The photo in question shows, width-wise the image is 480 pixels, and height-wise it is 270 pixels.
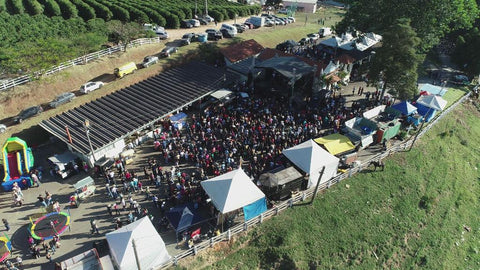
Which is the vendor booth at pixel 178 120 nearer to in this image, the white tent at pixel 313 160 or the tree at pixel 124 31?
the white tent at pixel 313 160

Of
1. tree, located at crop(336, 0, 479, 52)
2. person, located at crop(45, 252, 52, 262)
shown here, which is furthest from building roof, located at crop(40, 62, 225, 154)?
tree, located at crop(336, 0, 479, 52)

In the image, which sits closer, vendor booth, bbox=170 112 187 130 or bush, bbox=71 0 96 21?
vendor booth, bbox=170 112 187 130

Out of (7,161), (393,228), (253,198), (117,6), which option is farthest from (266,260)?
(117,6)

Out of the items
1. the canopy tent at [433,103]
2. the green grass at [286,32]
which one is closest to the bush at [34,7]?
the green grass at [286,32]

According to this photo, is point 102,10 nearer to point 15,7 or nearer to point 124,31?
point 124,31

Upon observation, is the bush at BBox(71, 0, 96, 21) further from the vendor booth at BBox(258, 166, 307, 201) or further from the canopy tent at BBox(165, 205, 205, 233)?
the vendor booth at BBox(258, 166, 307, 201)

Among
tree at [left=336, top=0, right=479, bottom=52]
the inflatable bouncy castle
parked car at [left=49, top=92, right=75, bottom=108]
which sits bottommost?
the inflatable bouncy castle

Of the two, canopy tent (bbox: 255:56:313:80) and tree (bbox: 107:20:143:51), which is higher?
tree (bbox: 107:20:143:51)
